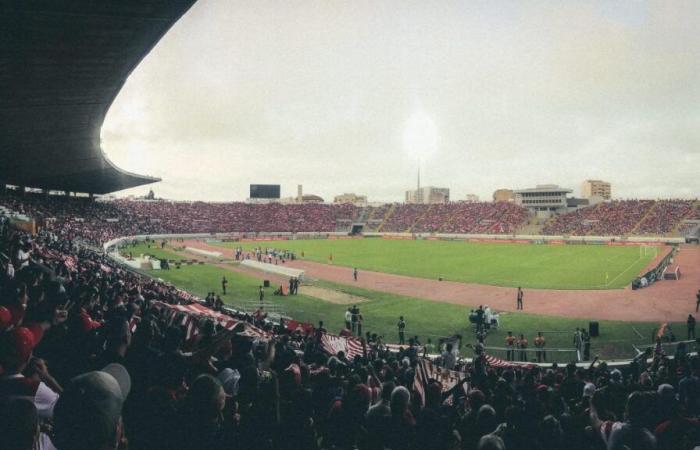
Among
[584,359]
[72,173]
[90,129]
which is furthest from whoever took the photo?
[72,173]

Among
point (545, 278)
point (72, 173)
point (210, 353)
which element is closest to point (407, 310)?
point (545, 278)

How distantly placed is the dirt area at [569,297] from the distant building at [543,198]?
244 feet

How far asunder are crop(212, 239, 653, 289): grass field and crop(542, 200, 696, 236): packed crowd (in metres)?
18.3

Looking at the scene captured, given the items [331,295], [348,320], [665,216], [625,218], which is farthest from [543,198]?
[348,320]

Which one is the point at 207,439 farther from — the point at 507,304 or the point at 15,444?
the point at 507,304

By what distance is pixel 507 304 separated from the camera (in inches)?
1155

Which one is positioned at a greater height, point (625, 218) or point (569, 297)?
point (625, 218)

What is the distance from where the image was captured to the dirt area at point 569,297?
2688cm

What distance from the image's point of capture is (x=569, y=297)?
31.3 metres

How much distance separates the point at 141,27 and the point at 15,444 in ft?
Answer: 38.2

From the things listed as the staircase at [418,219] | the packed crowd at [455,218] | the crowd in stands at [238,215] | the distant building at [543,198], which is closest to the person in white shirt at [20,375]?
the crowd in stands at [238,215]

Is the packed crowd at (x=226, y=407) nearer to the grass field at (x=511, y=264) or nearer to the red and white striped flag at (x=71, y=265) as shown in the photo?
the red and white striped flag at (x=71, y=265)

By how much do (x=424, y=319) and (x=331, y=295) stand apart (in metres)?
8.78

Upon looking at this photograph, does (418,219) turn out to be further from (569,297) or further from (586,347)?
(586,347)
